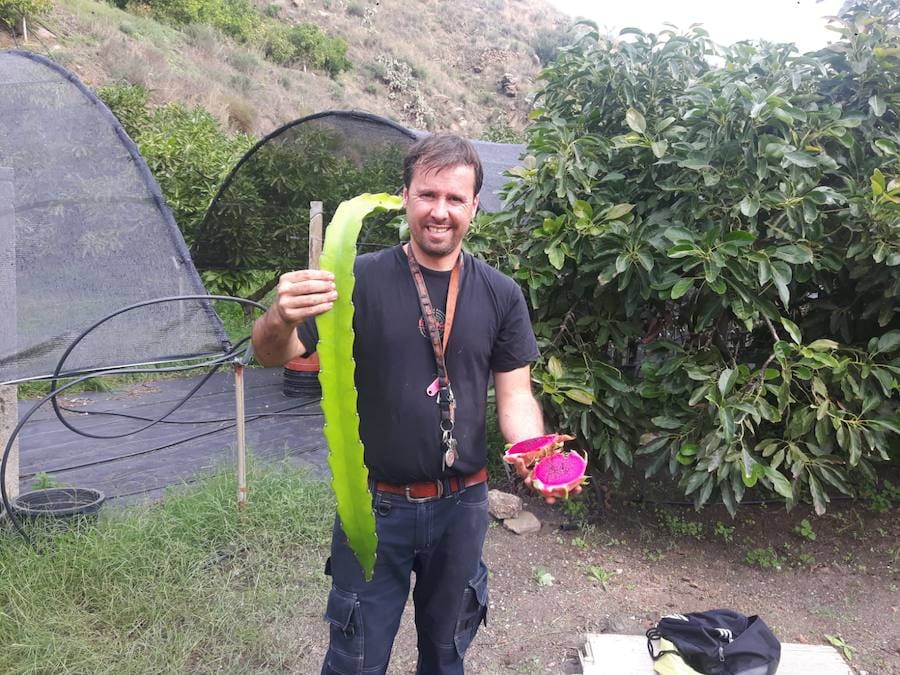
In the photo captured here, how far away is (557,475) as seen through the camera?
62.3 inches

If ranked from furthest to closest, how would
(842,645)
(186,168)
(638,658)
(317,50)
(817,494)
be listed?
(317,50)
(186,168)
(817,494)
(842,645)
(638,658)

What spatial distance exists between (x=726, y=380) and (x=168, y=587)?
93.8 inches

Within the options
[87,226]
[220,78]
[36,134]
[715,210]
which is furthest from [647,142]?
[220,78]

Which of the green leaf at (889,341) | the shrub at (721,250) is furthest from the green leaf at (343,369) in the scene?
the green leaf at (889,341)

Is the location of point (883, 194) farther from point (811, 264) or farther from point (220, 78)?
point (220, 78)

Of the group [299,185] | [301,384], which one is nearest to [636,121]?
[299,185]

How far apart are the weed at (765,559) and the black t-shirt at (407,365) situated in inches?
88.4

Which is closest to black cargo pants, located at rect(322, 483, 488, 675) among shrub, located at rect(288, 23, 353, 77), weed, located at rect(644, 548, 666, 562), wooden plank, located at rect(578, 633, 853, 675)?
wooden plank, located at rect(578, 633, 853, 675)

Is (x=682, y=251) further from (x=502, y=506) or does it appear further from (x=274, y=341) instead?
(x=274, y=341)

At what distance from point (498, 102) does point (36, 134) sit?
111ft

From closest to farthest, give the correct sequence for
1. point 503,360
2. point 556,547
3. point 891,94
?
point 503,360, point 891,94, point 556,547

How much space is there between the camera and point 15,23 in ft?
52.9

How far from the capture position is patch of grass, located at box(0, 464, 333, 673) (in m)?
2.39

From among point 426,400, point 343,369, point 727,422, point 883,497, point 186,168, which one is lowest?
point 883,497
